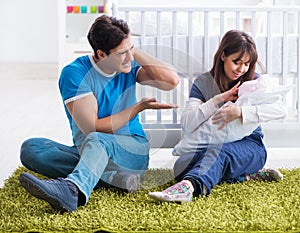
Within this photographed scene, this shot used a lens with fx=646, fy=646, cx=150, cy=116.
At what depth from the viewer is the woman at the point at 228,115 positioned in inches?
87.8

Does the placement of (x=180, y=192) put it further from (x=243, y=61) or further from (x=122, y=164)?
(x=243, y=61)

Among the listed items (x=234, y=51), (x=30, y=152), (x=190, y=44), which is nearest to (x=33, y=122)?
(x=190, y=44)

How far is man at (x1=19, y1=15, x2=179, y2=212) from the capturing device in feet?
6.88

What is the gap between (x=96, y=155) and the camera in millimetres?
2002

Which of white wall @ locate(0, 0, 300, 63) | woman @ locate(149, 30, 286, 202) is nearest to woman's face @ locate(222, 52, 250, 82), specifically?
woman @ locate(149, 30, 286, 202)

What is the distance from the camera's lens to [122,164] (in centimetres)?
215

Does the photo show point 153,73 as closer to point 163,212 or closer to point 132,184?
point 132,184

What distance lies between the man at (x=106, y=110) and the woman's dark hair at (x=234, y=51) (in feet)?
0.63

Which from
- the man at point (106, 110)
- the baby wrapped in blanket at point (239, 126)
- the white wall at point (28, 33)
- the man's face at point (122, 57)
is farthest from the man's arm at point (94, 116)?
the white wall at point (28, 33)

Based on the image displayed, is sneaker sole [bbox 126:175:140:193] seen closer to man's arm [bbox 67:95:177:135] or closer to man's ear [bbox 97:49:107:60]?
man's arm [bbox 67:95:177:135]

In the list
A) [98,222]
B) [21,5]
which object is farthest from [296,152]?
[21,5]

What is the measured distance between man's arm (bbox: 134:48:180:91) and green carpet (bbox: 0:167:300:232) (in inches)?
14.4

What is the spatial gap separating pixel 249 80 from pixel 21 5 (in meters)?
4.51

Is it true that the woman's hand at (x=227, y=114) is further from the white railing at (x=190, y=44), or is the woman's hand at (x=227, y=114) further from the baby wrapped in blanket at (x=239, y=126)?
the white railing at (x=190, y=44)
